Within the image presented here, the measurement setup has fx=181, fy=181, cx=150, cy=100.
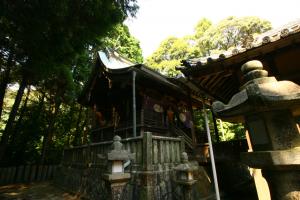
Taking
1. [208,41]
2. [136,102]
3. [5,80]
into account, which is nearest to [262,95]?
[136,102]

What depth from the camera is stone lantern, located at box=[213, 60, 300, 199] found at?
2.04 meters

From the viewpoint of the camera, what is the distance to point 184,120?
1420 centimetres

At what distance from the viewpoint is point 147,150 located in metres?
6.05

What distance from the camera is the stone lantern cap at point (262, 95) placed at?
2.07 metres

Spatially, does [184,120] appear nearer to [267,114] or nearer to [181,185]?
[181,185]

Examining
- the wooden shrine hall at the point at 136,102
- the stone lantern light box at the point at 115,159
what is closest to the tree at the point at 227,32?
the wooden shrine hall at the point at 136,102

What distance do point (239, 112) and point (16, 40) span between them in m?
7.50

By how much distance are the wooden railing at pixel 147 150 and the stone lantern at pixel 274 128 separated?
3.94 meters

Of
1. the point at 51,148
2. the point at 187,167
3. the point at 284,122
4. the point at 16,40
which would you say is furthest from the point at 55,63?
the point at 51,148

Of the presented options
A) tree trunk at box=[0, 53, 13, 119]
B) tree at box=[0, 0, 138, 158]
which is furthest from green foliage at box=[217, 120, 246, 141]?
tree trunk at box=[0, 53, 13, 119]

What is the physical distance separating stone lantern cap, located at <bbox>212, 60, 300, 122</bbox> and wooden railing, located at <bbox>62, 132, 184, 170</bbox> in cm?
399

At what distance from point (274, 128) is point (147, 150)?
434cm

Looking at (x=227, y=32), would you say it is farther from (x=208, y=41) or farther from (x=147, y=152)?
(x=147, y=152)

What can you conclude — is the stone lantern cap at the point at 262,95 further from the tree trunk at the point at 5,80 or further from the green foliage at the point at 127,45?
the green foliage at the point at 127,45
